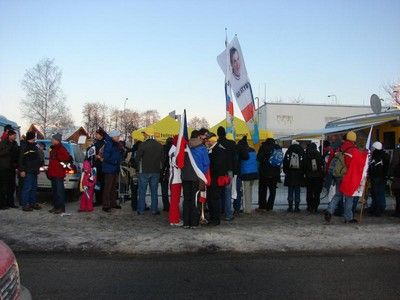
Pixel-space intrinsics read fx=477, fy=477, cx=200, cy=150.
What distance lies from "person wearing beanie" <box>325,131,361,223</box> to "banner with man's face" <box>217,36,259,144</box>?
2542 mm

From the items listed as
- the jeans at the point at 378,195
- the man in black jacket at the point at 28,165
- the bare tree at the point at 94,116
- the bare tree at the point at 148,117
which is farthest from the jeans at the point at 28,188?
the bare tree at the point at 148,117

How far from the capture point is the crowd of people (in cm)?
989

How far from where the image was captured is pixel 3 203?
11477 millimetres

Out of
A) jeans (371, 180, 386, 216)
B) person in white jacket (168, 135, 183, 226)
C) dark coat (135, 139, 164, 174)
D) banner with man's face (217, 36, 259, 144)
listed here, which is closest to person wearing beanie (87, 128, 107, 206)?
dark coat (135, 139, 164, 174)

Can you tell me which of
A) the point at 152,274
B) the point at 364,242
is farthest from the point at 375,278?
the point at 152,274

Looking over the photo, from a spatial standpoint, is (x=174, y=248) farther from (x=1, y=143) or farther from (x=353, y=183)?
(x=1, y=143)

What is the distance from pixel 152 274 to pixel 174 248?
1.59 m

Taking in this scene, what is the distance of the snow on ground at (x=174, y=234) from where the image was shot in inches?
323

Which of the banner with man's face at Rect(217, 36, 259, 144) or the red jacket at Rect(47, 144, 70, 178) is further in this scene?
the banner with man's face at Rect(217, 36, 259, 144)

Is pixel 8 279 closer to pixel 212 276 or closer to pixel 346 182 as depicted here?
pixel 212 276

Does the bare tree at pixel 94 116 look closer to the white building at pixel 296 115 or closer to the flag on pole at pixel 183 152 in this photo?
the white building at pixel 296 115

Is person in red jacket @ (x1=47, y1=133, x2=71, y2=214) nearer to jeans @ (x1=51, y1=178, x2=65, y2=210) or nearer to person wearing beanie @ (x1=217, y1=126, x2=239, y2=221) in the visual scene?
jeans @ (x1=51, y1=178, x2=65, y2=210)

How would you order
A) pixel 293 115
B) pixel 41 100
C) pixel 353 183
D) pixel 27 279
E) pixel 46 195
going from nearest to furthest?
pixel 27 279 < pixel 353 183 < pixel 46 195 < pixel 293 115 < pixel 41 100

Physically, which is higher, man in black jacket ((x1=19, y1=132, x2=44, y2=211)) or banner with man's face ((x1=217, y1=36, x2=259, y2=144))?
banner with man's face ((x1=217, y1=36, x2=259, y2=144))
